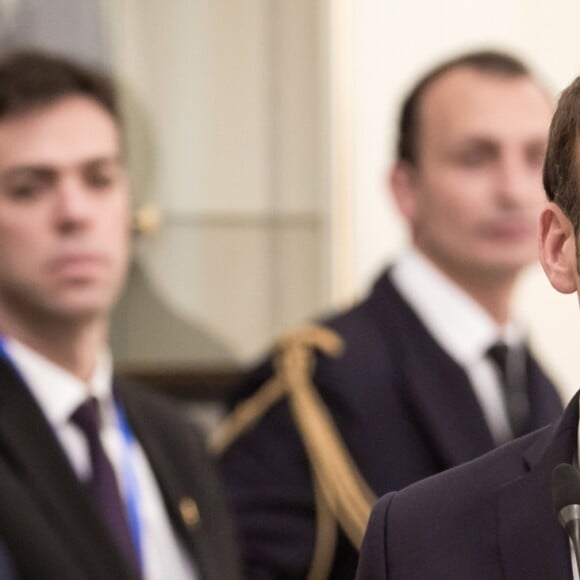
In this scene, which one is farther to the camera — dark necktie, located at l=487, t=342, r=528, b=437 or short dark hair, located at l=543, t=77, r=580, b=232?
dark necktie, located at l=487, t=342, r=528, b=437

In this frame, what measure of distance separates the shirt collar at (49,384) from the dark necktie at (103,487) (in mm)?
14

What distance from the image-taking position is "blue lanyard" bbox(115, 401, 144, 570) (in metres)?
2.17

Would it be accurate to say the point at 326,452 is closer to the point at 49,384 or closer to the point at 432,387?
the point at 432,387

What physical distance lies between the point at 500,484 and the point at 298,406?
1219 mm

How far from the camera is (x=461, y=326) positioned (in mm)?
2379

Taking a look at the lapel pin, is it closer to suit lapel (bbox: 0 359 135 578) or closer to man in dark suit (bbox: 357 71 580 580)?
suit lapel (bbox: 0 359 135 578)

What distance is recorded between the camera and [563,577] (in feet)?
3.75

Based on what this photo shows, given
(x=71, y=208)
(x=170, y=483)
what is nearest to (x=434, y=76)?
(x=71, y=208)

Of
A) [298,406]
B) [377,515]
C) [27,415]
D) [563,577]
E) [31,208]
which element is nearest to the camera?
[563,577]

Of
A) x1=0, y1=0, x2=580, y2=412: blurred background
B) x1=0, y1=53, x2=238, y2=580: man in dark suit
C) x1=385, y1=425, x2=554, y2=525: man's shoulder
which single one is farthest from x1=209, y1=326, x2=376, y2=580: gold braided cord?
x1=385, y1=425, x2=554, y2=525: man's shoulder

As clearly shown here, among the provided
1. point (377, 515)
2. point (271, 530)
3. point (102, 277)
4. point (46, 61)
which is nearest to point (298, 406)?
point (271, 530)

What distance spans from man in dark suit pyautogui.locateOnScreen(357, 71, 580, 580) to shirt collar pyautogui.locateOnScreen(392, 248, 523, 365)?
1074 millimetres

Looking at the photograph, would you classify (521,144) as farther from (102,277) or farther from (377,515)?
(377,515)

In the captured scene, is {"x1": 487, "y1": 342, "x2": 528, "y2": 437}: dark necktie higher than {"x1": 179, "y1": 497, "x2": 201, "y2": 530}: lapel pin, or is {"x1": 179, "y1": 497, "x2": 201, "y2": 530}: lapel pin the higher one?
{"x1": 487, "y1": 342, "x2": 528, "y2": 437}: dark necktie
